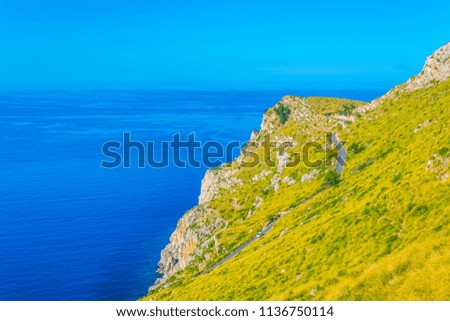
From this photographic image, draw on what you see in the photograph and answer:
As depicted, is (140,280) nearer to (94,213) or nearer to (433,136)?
(94,213)

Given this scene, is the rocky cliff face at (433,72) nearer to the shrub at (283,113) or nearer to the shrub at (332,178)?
the shrub at (332,178)

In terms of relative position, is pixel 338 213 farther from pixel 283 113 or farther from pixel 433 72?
pixel 283 113

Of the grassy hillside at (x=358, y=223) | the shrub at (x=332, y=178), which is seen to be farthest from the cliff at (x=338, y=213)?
the shrub at (x=332, y=178)

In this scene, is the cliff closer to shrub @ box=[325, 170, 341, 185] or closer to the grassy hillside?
the grassy hillside

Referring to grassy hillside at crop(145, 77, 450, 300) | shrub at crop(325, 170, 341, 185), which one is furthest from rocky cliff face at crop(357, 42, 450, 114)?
shrub at crop(325, 170, 341, 185)

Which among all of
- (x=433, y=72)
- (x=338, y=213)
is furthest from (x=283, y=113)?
(x=338, y=213)

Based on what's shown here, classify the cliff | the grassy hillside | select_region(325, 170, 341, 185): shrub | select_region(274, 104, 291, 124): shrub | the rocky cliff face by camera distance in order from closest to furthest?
the grassy hillside → the cliff → select_region(325, 170, 341, 185): shrub → the rocky cliff face → select_region(274, 104, 291, 124): shrub
